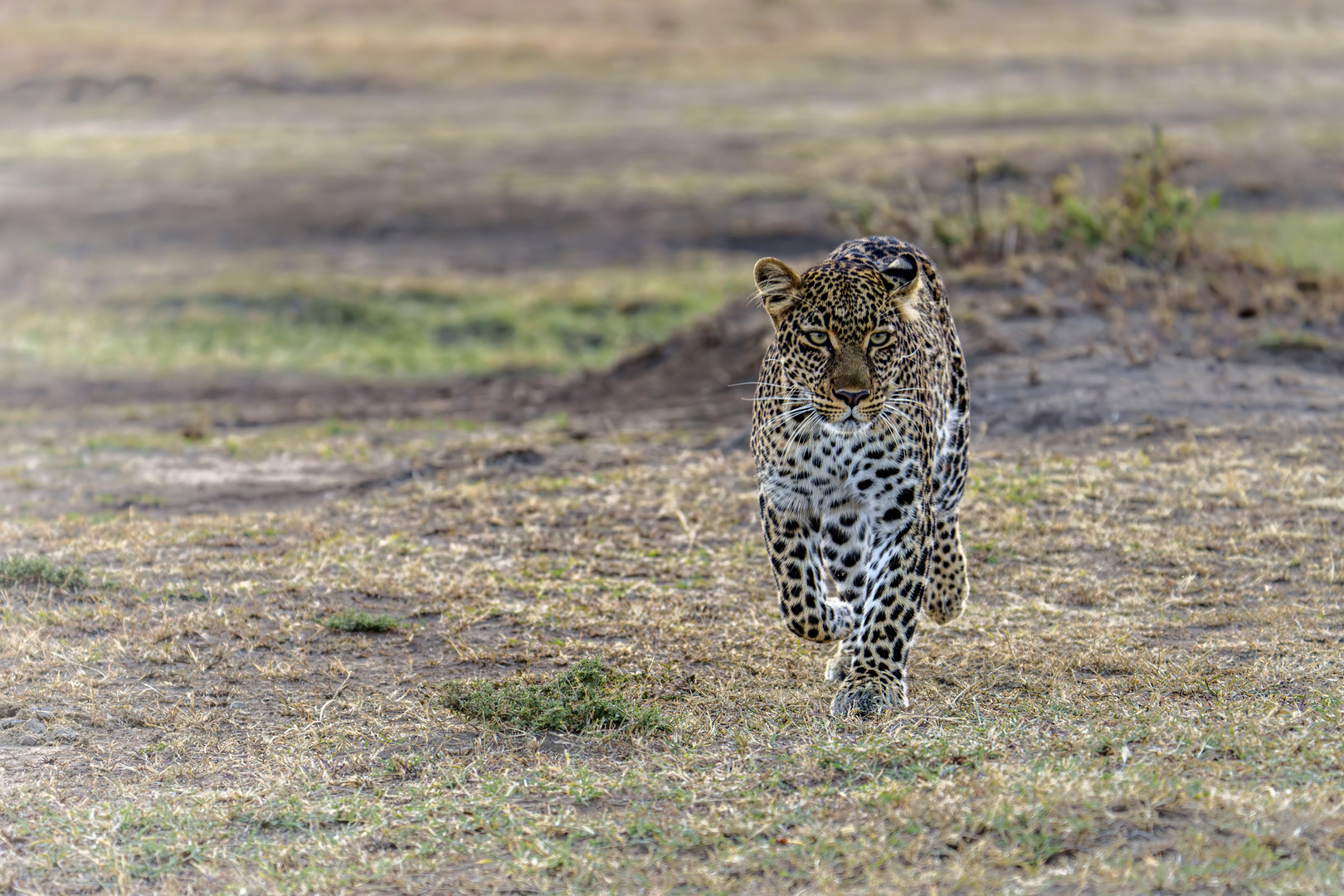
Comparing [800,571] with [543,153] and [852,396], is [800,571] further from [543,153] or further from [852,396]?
[543,153]

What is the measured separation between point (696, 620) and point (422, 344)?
11809 millimetres

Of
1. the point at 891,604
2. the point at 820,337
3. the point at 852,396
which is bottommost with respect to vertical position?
the point at 891,604

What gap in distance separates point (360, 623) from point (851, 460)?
291 cm

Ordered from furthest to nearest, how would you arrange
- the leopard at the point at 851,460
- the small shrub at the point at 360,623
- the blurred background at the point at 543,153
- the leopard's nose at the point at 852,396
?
the blurred background at the point at 543,153 < the small shrub at the point at 360,623 < the leopard at the point at 851,460 < the leopard's nose at the point at 852,396

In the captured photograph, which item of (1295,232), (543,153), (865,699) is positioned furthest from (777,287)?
(543,153)

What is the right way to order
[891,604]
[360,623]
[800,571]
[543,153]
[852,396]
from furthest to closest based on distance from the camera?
[543,153], [360,623], [800,571], [891,604], [852,396]

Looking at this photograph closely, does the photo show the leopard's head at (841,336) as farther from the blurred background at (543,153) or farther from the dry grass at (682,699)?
the blurred background at (543,153)

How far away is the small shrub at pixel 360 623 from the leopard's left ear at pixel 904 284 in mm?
3196

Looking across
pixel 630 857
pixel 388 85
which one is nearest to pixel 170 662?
pixel 630 857

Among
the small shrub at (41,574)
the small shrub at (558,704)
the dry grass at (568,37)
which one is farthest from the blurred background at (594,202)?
the small shrub at (558,704)

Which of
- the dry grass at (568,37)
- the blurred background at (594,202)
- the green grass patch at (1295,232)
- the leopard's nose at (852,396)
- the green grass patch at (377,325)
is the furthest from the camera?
the dry grass at (568,37)

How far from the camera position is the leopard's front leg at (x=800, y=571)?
6.85m

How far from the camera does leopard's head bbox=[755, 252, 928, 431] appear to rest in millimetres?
6375

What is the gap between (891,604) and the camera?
6723 millimetres
